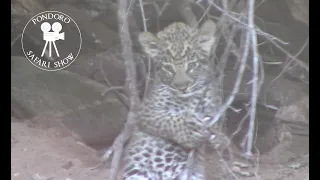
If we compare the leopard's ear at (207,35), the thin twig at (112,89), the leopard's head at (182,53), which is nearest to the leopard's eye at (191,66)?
the leopard's head at (182,53)

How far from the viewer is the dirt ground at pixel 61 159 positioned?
2.60 metres

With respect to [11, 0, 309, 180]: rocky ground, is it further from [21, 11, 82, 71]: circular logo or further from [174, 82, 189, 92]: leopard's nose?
[174, 82, 189, 92]: leopard's nose

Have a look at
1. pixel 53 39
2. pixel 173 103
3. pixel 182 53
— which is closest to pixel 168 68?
pixel 182 53

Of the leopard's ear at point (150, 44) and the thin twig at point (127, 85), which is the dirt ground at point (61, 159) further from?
the leopard's ear at point (150, 44)

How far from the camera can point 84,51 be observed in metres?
2.63

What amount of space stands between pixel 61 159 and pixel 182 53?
0.85m

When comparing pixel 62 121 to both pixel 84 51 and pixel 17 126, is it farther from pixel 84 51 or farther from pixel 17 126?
pixel 84 51

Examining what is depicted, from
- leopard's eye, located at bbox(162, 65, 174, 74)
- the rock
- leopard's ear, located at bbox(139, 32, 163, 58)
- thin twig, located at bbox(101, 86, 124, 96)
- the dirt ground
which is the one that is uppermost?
leopard's ear, located at bbox(139, 32, 163, 58)

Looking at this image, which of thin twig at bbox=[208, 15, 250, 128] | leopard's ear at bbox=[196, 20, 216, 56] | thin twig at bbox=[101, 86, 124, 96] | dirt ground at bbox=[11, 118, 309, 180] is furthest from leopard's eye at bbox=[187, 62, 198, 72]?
dirt ground at bbox=[11, 118, 309, 180]

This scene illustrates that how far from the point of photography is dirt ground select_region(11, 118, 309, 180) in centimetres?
260

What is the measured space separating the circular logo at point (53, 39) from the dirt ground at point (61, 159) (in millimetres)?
396

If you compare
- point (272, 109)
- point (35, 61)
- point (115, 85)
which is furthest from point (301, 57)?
point (35, 61)

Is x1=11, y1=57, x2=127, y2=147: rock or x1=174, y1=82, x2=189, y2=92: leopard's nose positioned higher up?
x1=174, y1=82, x2=189, y2=92: leopard's nose

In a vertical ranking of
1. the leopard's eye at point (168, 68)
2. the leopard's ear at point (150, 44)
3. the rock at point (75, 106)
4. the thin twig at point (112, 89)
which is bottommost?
the rock at point (75, 106)
